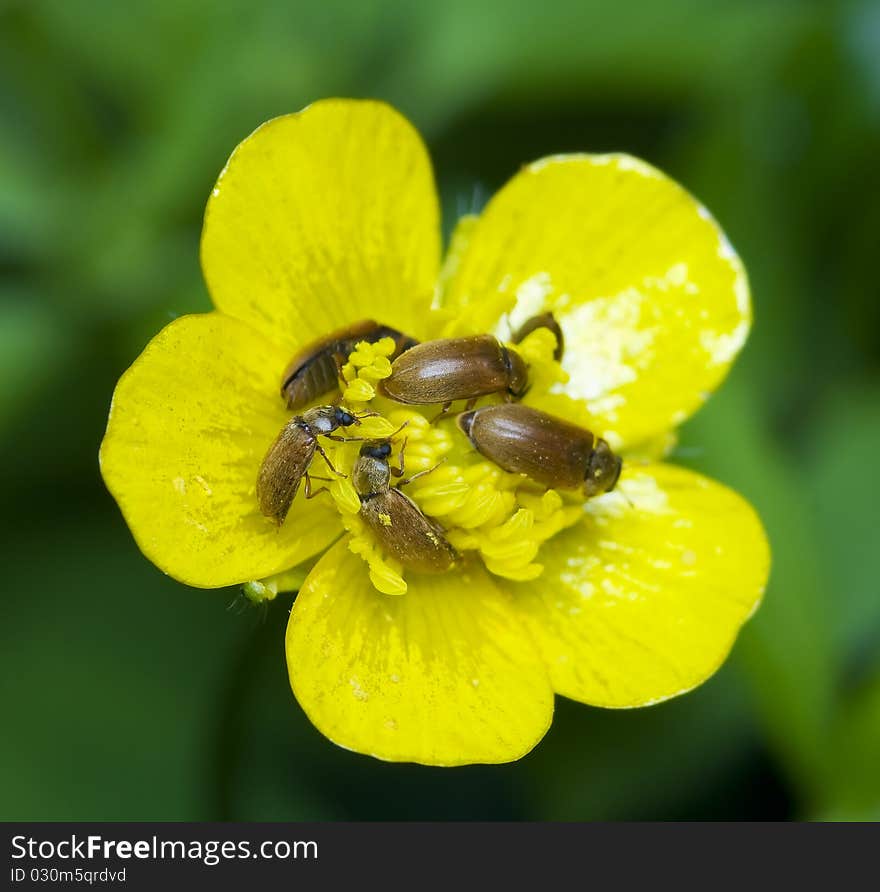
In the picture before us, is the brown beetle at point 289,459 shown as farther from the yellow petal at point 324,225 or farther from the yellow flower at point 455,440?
the yellow petal at point 324,225

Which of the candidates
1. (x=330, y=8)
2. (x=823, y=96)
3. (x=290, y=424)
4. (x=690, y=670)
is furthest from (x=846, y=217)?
(x=290, y=424)

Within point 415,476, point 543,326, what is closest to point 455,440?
point 415,476

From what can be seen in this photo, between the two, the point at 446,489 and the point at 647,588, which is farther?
the point at 647,588

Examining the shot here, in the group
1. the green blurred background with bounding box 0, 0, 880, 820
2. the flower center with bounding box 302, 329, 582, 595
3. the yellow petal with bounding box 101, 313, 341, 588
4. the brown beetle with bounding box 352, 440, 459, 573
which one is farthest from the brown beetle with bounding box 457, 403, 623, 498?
the green blurred background with bounding box 0, 0, 880, 820

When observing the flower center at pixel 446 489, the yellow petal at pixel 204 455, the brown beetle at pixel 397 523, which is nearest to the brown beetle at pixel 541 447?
the flower center at pixel 446 489

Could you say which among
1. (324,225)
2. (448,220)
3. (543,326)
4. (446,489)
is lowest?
(448,220)

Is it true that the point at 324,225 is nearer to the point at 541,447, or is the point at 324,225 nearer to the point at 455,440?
the point at 455,440

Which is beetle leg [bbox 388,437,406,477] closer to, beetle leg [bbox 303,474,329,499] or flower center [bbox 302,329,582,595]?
flower center [bbox 302,329,582,595]
